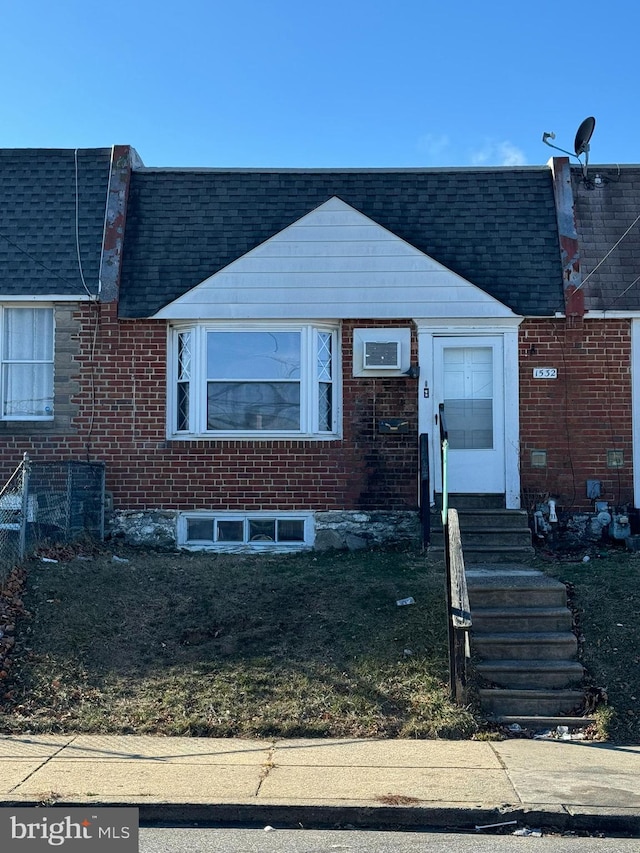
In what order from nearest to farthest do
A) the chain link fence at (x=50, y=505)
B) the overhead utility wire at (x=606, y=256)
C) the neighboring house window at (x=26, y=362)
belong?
the chain link fence at (x=50, y=505) < the overhead utility wire at (x=606, y=256) < the neighboring house window at (x=26, y=362)

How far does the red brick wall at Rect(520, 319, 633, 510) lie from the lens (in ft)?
36.3

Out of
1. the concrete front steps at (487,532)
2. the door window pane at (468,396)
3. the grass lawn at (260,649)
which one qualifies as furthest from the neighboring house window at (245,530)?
the door window pane at (468,396)

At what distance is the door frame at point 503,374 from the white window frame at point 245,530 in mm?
1609

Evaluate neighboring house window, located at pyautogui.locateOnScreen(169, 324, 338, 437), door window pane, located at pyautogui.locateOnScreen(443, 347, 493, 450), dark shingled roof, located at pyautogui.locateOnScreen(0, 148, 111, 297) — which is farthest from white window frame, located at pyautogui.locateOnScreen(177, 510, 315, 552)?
dark shingled roof, located at pyautogui.locateOnScreen(0, 148, 111, 297)

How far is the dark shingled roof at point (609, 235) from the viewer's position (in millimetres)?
11195

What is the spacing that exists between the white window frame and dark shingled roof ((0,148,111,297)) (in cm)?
318

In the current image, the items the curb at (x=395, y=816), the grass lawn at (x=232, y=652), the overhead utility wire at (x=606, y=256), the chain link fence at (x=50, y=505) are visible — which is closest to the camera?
the curb at (x=395, y=816)

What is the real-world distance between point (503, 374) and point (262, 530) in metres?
3.59

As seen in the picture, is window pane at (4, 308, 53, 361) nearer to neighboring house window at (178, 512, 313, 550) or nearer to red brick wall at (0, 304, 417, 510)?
red brick wall at (0, 304, 417, 510)

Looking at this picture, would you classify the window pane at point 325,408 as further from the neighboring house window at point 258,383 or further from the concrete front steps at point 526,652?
the concrete front steps at point 526,652

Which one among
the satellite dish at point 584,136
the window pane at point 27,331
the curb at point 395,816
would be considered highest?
→ the satellite dish at point 584,136

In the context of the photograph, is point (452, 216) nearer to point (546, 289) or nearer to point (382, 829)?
point (546, 289)

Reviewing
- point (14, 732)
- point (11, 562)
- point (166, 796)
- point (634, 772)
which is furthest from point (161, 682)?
point (634, 772)

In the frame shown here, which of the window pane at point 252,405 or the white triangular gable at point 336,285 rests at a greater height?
the white triangular gable at point 336,285
